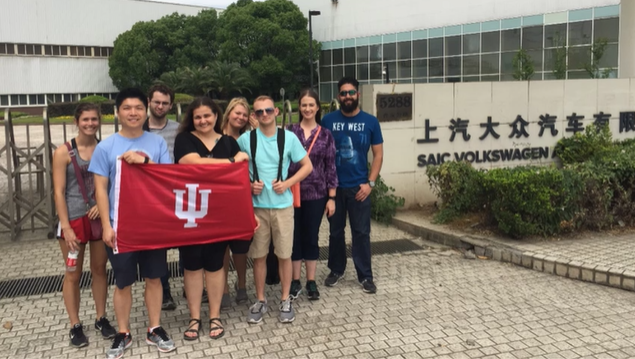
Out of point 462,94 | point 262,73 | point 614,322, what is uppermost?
point 262,73

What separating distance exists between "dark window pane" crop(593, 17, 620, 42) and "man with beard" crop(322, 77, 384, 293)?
2264cm

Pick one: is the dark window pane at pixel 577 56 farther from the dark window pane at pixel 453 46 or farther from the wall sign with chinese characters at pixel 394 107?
the wall sign with chinese characters at pixel 394 107

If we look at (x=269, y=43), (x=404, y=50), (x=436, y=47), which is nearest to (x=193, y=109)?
(x=436, y=47)

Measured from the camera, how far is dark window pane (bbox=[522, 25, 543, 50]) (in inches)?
1066

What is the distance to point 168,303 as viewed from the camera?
14.8 ft

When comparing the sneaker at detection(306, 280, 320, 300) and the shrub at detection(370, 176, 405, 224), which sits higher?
the shrub at detection(370, 176, 405, 224)

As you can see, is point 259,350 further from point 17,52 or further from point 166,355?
point 17,52

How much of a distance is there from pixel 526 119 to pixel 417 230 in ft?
9.87

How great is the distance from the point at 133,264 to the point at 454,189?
14.8 ft

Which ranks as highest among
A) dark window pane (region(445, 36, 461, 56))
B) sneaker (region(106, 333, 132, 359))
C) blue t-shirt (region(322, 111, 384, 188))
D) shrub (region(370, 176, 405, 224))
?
dark window pane (region(445, 36, 461, 56))

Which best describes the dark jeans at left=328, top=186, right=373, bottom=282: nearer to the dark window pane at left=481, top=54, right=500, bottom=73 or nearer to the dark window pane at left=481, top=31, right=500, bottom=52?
the dark window pane at left=481, top=54, right=500, bottom=73

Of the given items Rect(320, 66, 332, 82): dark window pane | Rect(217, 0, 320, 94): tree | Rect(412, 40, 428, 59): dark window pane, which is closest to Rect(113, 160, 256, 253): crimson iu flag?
Rect(412, 40, 428, 59): dark window pane

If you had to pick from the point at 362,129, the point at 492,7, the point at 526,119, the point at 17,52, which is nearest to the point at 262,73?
the point at 492,7

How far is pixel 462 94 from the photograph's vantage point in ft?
26.7
